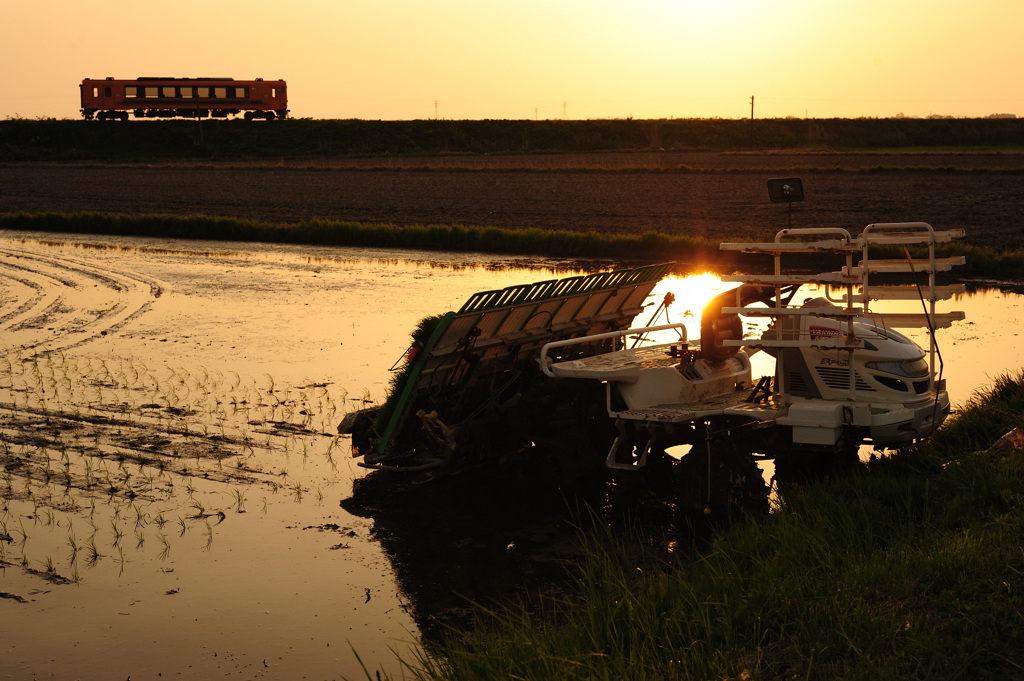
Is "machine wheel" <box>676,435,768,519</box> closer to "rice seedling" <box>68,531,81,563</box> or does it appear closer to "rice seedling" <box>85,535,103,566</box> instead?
"rice seedling" <box>85,535,103,566</box>

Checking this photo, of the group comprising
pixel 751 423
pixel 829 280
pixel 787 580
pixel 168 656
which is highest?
pixel 829 280

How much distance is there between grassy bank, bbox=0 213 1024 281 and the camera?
79.4ft

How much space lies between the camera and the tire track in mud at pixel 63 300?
16.9 meters

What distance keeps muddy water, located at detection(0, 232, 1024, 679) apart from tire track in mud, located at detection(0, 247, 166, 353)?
4.8 inches

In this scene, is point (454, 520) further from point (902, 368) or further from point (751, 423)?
point (902, 368)

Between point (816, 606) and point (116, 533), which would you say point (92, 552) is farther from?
point (816, 606)

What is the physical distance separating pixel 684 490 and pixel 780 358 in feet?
4.40

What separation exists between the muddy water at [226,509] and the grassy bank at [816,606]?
3.44 feet

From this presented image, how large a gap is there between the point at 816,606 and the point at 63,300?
18.5 meters

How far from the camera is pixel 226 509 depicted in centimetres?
890

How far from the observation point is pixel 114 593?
729 centimetres

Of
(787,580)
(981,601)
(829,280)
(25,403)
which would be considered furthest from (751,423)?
(25,403)

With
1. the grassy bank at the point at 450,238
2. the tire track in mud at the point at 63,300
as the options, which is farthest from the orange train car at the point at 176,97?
the tire track in mud at the point at 63,300

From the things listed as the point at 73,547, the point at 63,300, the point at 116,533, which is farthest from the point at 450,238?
the point at 73,547
